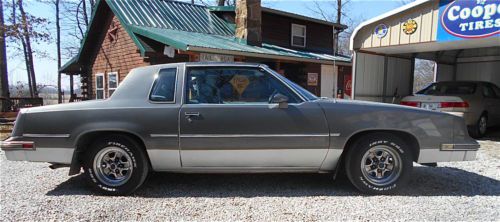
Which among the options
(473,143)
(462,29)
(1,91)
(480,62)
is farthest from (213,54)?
(1,91)

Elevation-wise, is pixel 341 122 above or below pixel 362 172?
above

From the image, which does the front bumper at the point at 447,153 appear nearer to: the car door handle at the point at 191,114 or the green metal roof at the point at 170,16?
the car door handle at the point at 191,114

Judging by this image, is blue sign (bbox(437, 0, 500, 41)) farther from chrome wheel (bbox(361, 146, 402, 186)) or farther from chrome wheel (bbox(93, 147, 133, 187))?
chrome wheel (bbox(93, 147, 133, 187))

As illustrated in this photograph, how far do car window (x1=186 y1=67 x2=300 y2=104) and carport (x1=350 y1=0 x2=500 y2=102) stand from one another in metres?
5.63

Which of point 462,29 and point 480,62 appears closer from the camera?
point 462,29

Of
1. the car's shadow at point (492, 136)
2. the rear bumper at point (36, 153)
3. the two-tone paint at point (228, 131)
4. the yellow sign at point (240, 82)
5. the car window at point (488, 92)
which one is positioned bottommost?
the car's shadow at point (492, 136)

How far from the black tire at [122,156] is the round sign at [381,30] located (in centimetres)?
724

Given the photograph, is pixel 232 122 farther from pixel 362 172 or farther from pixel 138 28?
pixel 138 28

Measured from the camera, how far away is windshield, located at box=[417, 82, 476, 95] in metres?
9.09

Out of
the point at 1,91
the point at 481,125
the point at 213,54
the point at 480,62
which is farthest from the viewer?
the point at 1,91

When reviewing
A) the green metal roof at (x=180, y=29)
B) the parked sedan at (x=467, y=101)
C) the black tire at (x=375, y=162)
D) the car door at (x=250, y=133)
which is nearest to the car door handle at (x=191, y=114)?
the car door at (x=250, y=133)

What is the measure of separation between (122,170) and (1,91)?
50.1 ft

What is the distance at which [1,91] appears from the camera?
52.4ft

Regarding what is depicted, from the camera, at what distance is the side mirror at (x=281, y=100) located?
402 cm
